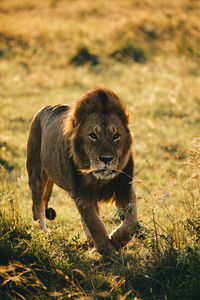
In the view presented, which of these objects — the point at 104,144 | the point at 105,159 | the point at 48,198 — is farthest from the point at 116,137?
the point at 48,198

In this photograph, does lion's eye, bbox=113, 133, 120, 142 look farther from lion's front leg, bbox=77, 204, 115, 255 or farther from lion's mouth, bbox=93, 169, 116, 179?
lion's front leg, bbox=77, 204, 115, 255

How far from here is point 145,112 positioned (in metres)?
10.0

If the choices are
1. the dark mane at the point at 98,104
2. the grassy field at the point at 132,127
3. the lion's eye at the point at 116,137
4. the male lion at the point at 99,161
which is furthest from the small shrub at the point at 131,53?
the lion's eye at the point at 116,137

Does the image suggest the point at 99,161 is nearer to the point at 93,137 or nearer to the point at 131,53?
the point at 93,137

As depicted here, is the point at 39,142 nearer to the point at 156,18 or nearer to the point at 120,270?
the point at 120,270

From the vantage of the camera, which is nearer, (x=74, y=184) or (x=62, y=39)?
(x=74, y=184)

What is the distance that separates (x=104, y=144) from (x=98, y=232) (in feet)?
2.50

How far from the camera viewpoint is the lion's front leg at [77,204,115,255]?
3984mm

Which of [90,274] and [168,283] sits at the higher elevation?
[168,283]

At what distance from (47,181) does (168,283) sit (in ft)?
8.82

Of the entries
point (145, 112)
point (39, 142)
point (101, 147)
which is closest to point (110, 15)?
point (145, 112)

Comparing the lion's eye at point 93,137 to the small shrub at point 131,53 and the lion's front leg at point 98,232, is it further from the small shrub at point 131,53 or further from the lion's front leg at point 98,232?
the small shrub at point 131,53

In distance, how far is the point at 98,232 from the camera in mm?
4055

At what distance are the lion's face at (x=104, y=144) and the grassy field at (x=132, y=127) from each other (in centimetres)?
39
